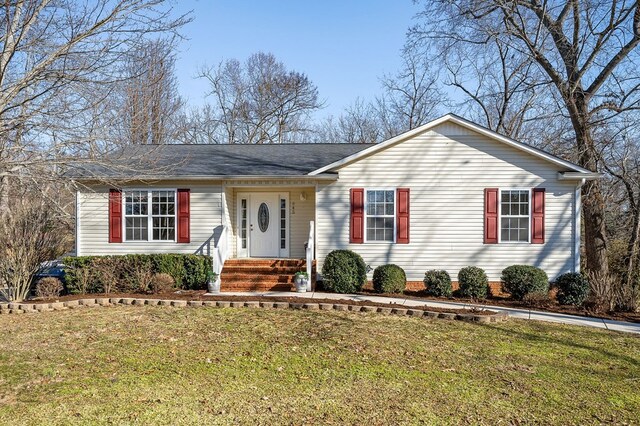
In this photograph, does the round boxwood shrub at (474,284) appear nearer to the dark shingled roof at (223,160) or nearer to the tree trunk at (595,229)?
the tree trunk at (595,229)

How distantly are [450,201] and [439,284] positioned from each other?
2.34 m

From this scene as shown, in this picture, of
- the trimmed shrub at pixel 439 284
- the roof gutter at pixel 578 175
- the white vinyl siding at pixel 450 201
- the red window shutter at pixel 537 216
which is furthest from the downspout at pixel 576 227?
the trimmed shrub at pixel 439 284

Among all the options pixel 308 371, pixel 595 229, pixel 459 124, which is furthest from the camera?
pixel 595 229

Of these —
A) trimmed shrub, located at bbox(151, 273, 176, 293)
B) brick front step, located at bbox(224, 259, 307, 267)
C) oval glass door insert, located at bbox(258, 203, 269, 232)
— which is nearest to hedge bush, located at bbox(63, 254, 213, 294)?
trimmed shrub, located at bbox(151, 273, 176, 293)

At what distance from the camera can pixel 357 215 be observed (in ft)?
39.7

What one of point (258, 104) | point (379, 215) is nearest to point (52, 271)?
point (379, 215)

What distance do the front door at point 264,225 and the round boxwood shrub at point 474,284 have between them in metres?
5.42

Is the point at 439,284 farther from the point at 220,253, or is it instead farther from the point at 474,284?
the point at 220,253

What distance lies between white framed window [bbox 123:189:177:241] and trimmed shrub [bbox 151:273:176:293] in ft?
5.67

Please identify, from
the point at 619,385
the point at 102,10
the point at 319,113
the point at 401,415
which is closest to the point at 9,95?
the point at 102,10

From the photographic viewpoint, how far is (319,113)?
98.6 ft

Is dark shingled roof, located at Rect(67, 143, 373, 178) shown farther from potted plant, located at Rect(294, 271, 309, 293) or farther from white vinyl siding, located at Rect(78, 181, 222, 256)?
potted plant, located at Rect(294, 271, 309, 293)

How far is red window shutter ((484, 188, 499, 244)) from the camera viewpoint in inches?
464

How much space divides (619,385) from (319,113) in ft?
87.2
